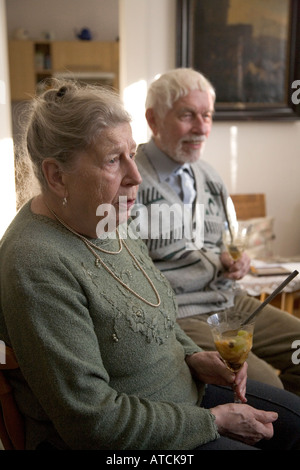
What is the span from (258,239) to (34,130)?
2.23 metres

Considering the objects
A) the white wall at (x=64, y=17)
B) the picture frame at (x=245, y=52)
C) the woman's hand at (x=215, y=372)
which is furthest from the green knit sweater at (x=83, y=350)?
the white wall at (x=64, y=17)

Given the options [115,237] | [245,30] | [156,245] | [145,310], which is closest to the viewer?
[145,310]

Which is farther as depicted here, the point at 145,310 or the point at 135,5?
the point at 135,5

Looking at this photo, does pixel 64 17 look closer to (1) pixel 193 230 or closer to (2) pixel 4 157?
(2) pixel 4 157

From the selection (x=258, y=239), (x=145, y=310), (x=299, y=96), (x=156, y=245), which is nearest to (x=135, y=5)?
(x=299, y=96)

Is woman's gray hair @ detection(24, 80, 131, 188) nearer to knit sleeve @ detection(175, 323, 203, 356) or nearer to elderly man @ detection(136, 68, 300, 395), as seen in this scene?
knit sleeve @ detection(175, 323, 203, 356)

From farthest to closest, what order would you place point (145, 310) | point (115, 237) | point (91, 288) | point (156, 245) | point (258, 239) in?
point (258, 239) → point (156, 245) → point (115, 237) → point (145, 310) → point (91, 288)

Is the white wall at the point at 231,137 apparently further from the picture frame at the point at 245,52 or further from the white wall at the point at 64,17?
the white wall at the point at 64,17

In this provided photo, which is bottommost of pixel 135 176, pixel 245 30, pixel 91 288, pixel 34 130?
pixel 91 288

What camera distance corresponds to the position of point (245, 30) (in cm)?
336

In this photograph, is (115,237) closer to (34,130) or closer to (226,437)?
(34,130)

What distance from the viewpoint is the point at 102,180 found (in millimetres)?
1105

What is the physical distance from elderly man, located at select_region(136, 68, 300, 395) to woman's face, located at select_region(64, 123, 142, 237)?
2.10ft

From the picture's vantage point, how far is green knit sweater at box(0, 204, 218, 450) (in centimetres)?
96
